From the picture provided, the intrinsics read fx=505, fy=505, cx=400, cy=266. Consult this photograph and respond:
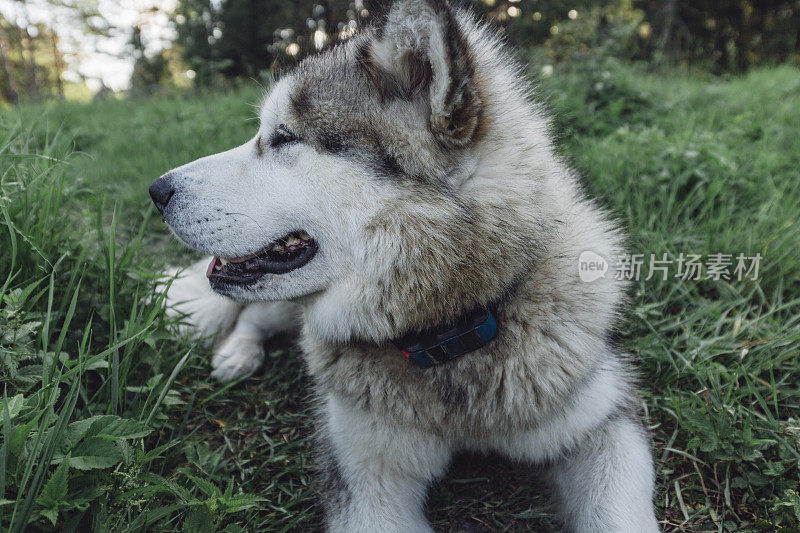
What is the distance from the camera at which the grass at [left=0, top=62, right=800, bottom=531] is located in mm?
1299

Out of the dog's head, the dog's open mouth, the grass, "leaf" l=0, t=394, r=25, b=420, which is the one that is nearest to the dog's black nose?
the dog's head

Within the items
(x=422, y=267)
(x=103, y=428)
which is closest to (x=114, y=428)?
(x=103, y=428)

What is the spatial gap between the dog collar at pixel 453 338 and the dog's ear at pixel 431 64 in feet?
1.70

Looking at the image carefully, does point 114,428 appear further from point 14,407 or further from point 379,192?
point 379,192

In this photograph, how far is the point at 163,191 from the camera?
5.41ft

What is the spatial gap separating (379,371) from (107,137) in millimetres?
5256

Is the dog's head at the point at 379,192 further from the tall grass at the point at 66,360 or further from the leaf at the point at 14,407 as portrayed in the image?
the leaf at the point at 14,407

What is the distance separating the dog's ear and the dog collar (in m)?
0.52

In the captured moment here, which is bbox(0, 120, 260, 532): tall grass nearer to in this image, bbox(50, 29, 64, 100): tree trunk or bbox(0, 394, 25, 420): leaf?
bbox(0, 394, 25, 420): leaf

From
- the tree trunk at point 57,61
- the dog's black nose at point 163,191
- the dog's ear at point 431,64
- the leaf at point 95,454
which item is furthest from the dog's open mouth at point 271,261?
the tree trunk at point 57,61

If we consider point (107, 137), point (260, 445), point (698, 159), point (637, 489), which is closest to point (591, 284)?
point (637, 489)

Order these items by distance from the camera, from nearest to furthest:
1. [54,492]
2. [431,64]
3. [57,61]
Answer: [54,492]
[431,64]
[57,61]

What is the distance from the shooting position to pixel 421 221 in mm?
1444

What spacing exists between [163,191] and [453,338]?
1049 mm
